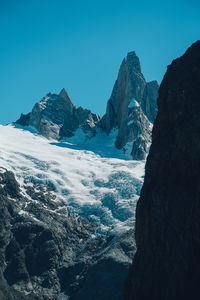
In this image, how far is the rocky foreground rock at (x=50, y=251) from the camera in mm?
93438

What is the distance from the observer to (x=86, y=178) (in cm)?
16275

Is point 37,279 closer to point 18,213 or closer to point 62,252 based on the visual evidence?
point 62,252

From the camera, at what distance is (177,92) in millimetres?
37625

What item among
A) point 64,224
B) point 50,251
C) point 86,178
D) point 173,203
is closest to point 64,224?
point 64,224

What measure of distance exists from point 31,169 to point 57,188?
1321cm

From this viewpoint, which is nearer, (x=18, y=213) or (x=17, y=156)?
(x=18, y=213)

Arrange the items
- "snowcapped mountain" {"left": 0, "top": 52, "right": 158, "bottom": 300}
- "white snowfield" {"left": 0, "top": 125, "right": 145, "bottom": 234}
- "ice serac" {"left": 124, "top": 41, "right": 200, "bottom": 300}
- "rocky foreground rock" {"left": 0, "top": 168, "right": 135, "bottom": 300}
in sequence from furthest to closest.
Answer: "white snowfield" {"left": 0, "top": 125, "right": 145, "bottom": 234} → "snowcapped mountain" {"left": 0, "top": 52, "right": 158, "bottom": 300} → "rocky foreground rock" {"left": 0, "top": 168, "right": 135, "bottom": 300} → "ice serac" {"left": 124, "top": 41, "right": 200, "bottom": 300}

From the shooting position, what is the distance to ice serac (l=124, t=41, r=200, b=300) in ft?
99.0

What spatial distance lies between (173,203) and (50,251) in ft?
277

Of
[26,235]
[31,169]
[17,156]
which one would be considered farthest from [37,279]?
[17,156]

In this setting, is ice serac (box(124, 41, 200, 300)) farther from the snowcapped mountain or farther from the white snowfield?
the white snowfield

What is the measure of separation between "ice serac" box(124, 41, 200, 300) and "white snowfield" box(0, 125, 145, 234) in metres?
84.4

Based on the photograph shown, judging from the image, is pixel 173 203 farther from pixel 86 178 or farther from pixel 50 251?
pixel 86 178

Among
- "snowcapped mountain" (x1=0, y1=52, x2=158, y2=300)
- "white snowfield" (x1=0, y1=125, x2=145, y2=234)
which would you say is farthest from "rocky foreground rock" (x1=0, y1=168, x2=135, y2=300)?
"white snowfield" (x1=0, y1=125, x2=145, y2=234)
